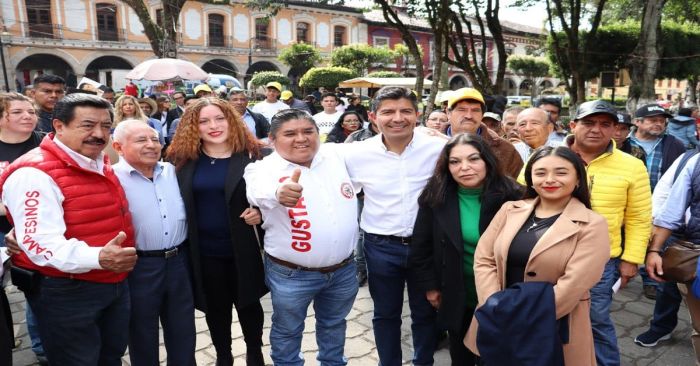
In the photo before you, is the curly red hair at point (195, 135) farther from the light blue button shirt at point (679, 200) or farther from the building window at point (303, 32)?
the building window at point (303, 32)

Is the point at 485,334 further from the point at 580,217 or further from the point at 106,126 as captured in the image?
the point at 106,126

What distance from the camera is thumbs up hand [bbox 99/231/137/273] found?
2.17 m

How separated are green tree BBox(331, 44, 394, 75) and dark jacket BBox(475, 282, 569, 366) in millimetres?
29031

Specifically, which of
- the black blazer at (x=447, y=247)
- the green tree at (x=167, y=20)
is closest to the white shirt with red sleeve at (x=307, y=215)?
the black blazer at (x=447, y=247)

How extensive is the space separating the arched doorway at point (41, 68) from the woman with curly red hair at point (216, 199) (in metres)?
29.2

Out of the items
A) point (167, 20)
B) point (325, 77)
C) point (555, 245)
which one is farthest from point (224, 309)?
point (325, 77)

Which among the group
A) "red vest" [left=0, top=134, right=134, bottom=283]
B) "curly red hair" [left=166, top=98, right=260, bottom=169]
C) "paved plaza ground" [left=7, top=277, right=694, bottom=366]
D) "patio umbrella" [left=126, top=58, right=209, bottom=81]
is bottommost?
"paved plaza ground" [left=7, top=277, right=694, bottom=366]

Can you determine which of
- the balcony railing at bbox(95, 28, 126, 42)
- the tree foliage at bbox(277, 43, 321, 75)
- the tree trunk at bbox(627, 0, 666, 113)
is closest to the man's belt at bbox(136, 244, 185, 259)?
the tree trunk at bbox(627, 0, 666, 113)

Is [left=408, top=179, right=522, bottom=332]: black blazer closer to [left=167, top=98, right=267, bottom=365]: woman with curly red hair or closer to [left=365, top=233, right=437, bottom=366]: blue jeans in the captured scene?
[left=365, top=233, right=437, bottom=366]: blue jeans

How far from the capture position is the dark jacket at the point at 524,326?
2.24 meters

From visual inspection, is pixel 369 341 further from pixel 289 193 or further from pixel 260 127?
pixel 260 127

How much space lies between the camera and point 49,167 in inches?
87.0

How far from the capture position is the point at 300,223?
2.57 metres

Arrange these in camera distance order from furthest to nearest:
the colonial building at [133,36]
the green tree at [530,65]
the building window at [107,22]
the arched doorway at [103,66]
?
1. the green tree at [530,65]
2. the building window at [107,22]
3. the arched doorway at [103,66]
4. the colonial building at [133,36]
